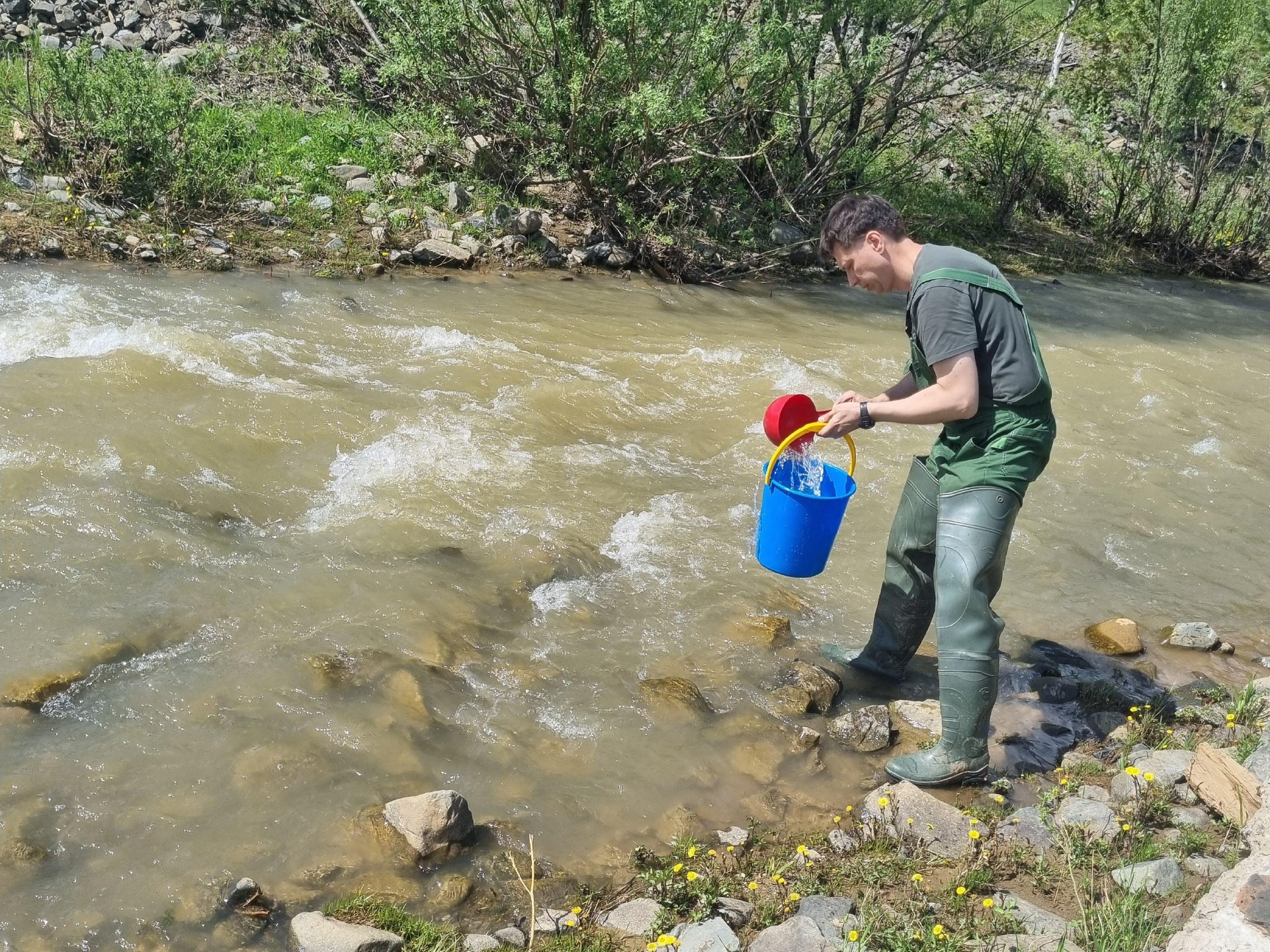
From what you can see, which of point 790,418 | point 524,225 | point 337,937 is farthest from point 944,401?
point 524,225

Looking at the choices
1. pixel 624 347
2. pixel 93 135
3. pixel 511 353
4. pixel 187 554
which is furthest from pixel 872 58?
pixel 187 554

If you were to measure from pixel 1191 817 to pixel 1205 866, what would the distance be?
1.17 feet

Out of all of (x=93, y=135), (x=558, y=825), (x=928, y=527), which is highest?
(x=93, y=135)

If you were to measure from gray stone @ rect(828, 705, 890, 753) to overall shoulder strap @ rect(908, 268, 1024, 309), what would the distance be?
1.53 metres

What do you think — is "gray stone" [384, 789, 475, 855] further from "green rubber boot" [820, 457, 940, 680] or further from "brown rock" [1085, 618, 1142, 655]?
"brown rock" [1085, 618, 1142, 655]

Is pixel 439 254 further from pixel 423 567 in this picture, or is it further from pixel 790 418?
pixel 790 418

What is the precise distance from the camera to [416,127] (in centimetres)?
1023

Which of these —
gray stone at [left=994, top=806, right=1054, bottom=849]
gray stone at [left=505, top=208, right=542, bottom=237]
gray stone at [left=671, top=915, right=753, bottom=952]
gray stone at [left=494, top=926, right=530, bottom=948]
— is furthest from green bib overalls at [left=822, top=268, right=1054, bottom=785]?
gray stone at [left=505, top=208, right=542, bottom=237]

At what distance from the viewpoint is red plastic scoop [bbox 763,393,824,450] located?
3760mm

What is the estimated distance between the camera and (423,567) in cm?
447

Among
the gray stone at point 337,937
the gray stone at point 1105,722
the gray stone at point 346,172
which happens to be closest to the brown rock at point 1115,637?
the gray stone at point 1105,722

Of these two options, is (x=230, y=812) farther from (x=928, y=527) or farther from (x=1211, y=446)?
(x=1211, y=446)

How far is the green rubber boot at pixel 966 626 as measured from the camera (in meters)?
3.39

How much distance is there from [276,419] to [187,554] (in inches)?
57.6
